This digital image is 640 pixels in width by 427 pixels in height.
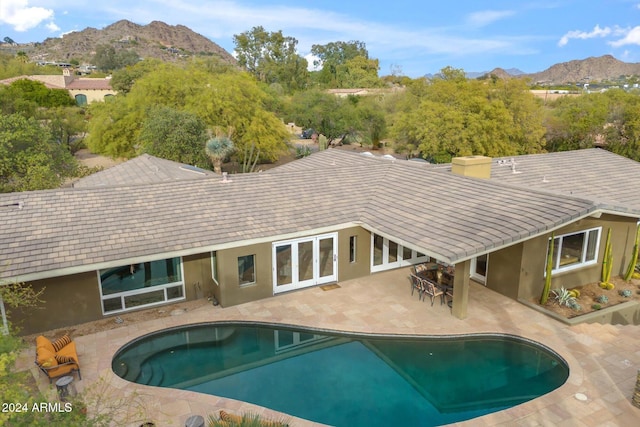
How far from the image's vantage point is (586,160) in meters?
22.3

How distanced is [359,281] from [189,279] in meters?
5.89

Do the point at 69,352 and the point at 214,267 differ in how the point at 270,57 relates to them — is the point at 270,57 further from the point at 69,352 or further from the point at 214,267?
the point at 69,352

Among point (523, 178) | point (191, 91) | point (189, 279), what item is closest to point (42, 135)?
point (191, 91)

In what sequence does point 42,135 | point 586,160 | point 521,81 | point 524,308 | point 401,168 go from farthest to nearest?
point 521,81
point 42,135
point 586,160
point 401,168
point 524,308

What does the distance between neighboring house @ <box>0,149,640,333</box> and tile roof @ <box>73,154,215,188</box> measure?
15.1 feet

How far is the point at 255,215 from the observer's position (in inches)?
579

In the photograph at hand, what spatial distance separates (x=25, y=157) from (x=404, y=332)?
22.0 metres

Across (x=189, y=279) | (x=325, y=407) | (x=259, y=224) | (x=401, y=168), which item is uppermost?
(x=401, y=168)

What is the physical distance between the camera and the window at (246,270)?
1408 cm

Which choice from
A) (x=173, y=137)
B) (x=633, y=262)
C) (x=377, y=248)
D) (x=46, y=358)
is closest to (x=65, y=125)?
(x=173, y=137)

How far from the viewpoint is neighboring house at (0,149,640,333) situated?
12.4 metres

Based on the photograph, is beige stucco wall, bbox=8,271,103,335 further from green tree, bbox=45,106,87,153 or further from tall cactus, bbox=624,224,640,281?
green tree, bbox=45,106,87,153

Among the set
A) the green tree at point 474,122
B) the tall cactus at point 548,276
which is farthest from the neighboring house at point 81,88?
the tall cactus at point 548,276

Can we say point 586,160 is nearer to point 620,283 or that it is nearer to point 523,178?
point 523,178
